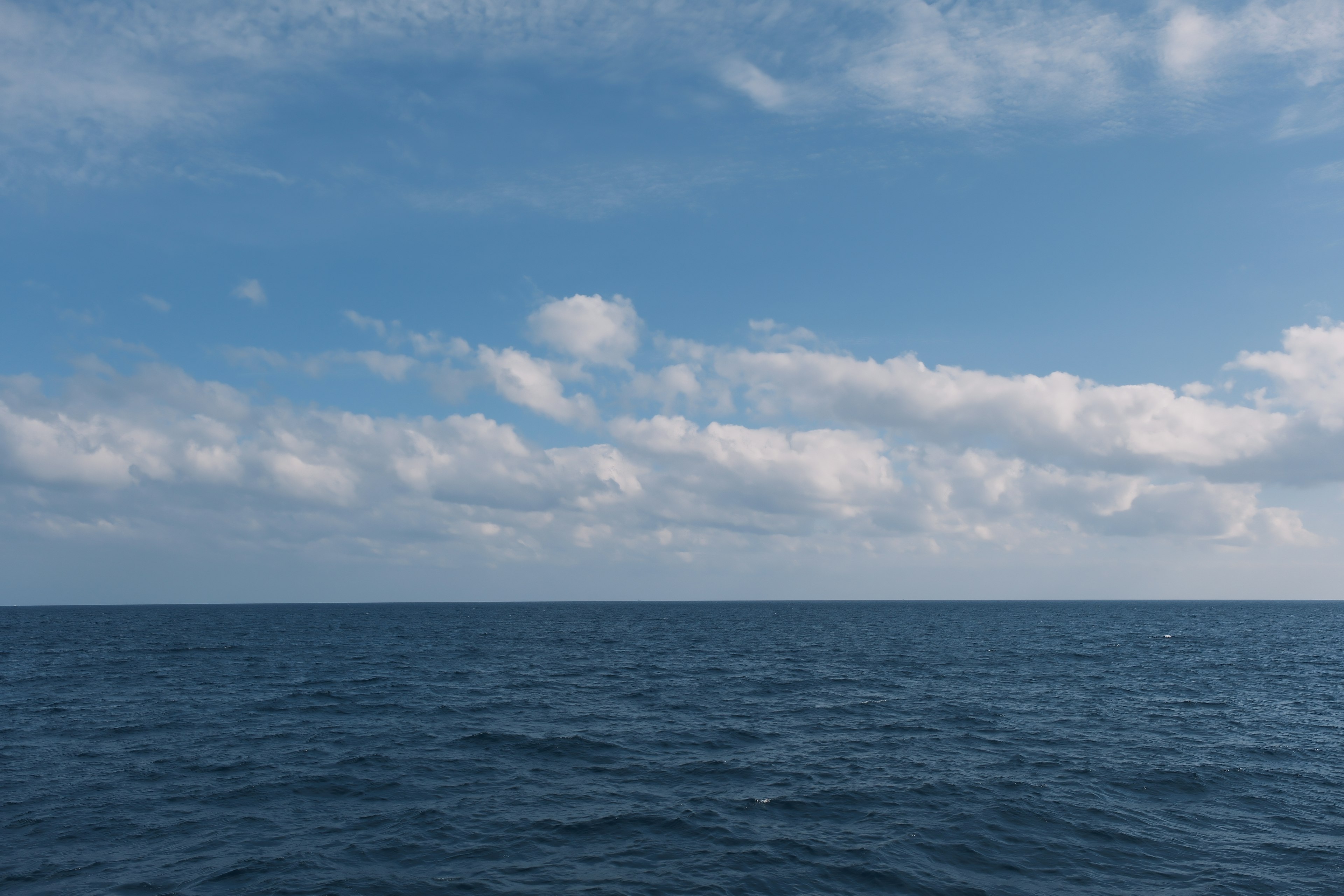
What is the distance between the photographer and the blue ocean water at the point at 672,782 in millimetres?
26297

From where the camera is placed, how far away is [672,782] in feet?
119

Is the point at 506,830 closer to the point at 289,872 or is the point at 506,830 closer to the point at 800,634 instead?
the point at 289,872

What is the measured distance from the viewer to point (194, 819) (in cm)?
3102

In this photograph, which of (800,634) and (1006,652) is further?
(800,634)

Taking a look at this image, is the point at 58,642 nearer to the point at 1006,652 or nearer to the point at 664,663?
the point at 664,663

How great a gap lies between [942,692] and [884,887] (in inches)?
1597

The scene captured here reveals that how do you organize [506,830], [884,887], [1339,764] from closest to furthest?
1. [884,887]
2. [506,830]
3. [1339,764]

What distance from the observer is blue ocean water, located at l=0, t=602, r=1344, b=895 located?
86.3ft

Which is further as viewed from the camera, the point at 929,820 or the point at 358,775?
the point at 358,775

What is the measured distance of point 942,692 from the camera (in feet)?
203

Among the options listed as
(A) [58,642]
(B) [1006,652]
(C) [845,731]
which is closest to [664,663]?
(C) [845,731]

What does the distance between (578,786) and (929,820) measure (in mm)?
16698

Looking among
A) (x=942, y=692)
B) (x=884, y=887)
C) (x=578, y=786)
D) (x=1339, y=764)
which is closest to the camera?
(x=884, y=887)

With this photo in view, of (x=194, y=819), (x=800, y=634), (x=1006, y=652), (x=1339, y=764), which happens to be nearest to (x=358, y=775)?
(x=194, y=819)
